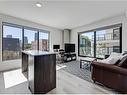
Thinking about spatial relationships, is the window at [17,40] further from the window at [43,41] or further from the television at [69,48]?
the television at [69,48]

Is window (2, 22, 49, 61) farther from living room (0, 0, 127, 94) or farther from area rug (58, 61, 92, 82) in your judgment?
area rug (58, 61, 92, 82)

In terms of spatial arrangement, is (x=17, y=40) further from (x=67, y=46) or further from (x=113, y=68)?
(x=113, y=68)

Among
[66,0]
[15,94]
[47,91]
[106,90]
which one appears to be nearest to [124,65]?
[106,90]

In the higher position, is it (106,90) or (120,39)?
(120,39)

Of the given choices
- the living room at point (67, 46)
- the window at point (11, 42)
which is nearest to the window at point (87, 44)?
the living room at point (67, 46)

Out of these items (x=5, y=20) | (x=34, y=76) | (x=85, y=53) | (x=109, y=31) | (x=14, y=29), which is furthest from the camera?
(x=85, y=53)

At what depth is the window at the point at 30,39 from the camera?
5459 millimetres

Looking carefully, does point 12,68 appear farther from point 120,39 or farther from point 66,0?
point 120,39

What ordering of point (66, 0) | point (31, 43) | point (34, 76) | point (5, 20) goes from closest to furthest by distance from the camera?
point (34, 76), point (66, 0), point (5, 20), point (31, 43)

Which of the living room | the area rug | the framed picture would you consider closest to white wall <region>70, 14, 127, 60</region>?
the living room

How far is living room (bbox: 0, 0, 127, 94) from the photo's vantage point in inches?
98.2

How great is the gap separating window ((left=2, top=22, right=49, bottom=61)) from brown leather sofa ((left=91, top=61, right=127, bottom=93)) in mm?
4043

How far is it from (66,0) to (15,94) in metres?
2.95

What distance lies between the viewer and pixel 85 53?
691 cm
